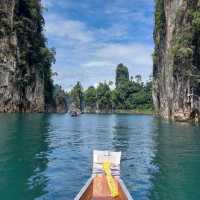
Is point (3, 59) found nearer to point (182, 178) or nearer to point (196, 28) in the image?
point (196, 28)

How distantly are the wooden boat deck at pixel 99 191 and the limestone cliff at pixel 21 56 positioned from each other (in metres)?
76.7

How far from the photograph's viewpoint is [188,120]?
65.4 meters

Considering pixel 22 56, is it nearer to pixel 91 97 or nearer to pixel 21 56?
pixel 21 56

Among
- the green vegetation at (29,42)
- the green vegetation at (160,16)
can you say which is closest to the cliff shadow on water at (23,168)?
the green vegetation at (29,42)

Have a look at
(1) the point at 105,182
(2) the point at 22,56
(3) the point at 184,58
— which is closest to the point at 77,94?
(2) the point at 22,56

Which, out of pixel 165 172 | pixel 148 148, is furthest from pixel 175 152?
pixel 165 172

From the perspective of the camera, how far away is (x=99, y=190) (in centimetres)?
1344

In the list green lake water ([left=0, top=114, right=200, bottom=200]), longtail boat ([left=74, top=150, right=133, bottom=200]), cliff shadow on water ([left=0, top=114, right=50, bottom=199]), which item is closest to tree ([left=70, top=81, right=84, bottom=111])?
cliff shadow on water ([left=0, top=114, right=50, bottom=199])

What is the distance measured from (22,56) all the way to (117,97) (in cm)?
9218

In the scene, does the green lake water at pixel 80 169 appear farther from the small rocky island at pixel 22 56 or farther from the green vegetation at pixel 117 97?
the green vegetation at pixel 117 97

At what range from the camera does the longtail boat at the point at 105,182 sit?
40.8 feet

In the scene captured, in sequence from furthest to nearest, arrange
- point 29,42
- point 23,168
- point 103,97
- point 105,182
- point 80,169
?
point 103,97, point 29,42, point 80,169, point 23,168, point 105,182

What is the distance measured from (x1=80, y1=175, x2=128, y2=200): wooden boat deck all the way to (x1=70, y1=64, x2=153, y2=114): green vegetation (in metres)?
150

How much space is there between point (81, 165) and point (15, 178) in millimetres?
4693
